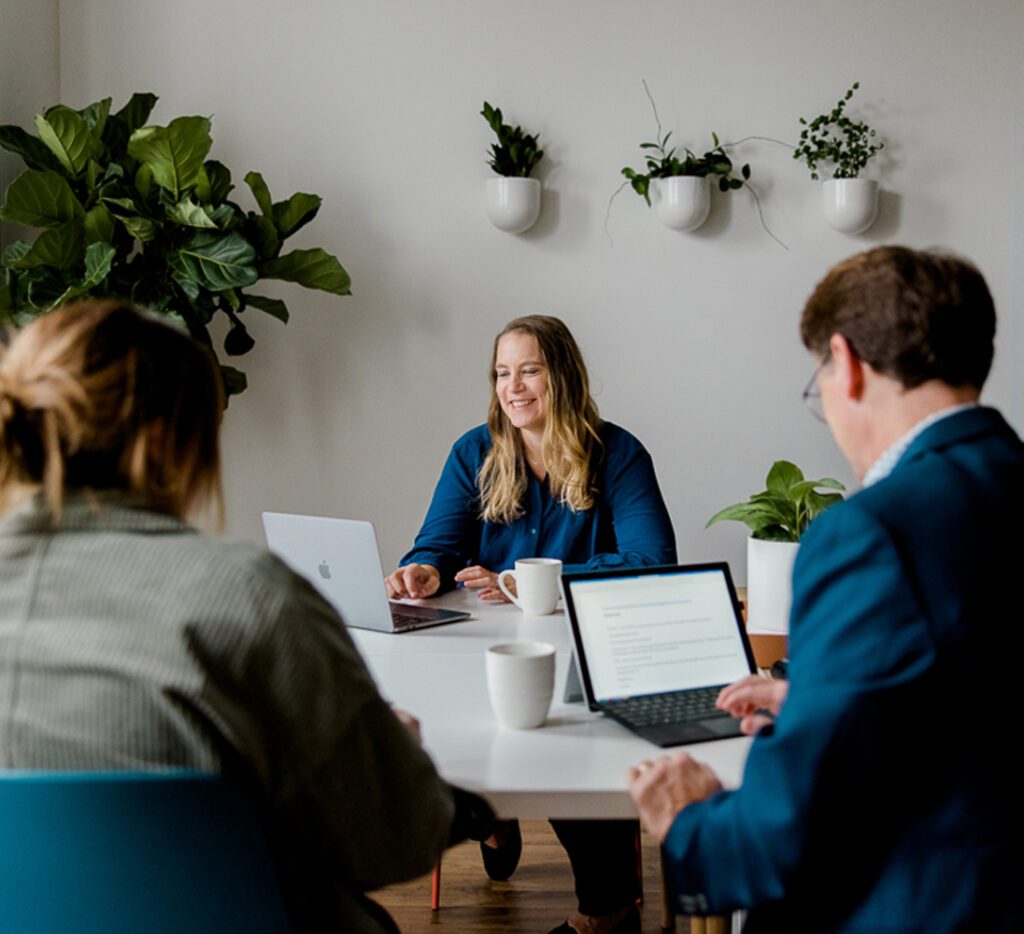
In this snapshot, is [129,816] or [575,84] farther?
[575,84]

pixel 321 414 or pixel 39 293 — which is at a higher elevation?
pixel 39 293

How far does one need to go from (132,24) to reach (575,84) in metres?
1.55

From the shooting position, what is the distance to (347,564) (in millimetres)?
1921

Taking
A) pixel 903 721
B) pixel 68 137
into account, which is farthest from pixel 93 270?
pixel 903 721

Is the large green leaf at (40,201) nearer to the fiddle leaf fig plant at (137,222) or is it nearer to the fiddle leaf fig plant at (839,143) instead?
the fiddle leaf fig plant at (137,222)

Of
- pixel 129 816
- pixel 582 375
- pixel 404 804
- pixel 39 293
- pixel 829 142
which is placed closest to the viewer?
pixel 129 816

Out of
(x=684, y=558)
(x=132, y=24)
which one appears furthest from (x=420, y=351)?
(x=132, y=24)

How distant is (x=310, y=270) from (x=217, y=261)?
0.96 feet

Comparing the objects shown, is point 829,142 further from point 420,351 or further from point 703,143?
point 420,351

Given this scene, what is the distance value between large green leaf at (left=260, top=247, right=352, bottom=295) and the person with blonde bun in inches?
87.0

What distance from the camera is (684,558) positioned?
372 centimetres

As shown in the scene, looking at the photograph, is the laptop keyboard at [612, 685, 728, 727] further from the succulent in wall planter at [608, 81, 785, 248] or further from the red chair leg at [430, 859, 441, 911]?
the succulent in wall planter at [608, 81, 785, 248]

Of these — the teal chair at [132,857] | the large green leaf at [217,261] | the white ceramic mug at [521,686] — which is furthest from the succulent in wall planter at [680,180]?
the teal chair at [132,857]

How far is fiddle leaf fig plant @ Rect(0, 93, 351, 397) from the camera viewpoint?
2.94m
